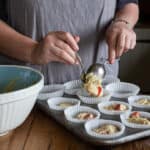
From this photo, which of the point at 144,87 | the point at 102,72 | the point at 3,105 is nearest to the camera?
the point at 3,105

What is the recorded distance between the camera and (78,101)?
98cm

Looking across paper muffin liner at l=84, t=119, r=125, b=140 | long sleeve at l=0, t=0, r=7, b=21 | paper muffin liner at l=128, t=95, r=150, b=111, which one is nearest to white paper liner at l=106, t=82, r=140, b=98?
paper muffin liner at l=128, t=95, r=150, b=111

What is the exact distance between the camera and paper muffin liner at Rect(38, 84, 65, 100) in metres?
1.02

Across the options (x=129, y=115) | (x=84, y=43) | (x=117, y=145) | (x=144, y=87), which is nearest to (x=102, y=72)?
(x=84, y=43)

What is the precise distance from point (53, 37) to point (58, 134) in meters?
0.27

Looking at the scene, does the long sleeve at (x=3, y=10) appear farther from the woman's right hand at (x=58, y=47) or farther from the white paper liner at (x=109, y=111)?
the white paper liner at (x=109, y=111)

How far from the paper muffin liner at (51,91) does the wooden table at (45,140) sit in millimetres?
105

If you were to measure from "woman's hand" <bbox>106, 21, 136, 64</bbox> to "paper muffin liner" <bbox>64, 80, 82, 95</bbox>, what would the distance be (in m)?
0.11

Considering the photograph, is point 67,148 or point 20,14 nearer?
point 67,148

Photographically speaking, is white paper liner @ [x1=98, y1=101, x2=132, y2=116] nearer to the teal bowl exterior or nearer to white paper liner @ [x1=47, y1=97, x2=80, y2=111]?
white paper liner @ [x1=47, y1=97, x2=80, y2=111]

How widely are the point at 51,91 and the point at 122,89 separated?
19cm

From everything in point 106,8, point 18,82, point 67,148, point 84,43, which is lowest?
point 67,148

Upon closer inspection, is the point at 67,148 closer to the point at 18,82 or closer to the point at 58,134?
the point at 58,134

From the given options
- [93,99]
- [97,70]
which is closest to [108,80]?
[97,70]
